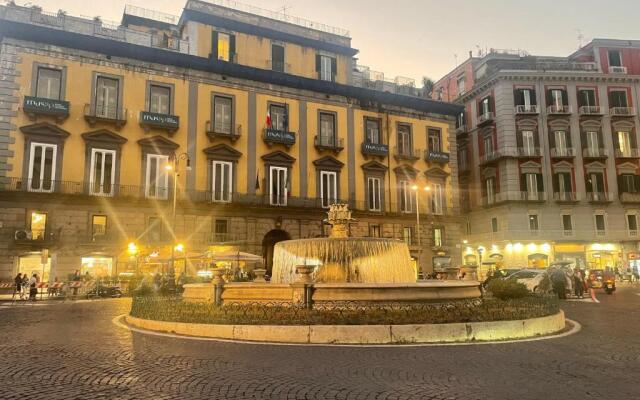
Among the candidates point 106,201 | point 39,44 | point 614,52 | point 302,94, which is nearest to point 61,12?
point 39,44

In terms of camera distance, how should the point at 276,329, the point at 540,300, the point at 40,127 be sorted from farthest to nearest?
the point at 40,127, the point at 540,300, the point at 276,329

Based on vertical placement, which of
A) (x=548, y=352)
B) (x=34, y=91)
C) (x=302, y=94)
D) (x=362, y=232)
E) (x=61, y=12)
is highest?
(x=61, y=12)

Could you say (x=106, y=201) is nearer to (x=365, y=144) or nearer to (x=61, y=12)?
(x=61, y=12)

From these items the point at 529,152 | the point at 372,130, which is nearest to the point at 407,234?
the point at 372,130

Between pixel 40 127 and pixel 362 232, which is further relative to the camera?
pixel 362 232

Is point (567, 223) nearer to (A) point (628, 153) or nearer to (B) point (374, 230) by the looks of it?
(A) point (628, 153)

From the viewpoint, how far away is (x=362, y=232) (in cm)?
3803

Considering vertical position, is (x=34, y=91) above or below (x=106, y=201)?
above

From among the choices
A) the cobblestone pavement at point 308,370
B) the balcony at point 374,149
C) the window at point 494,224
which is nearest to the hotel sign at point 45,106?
the cobblestone pavement at point 308,370

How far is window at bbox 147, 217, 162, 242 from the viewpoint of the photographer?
1203 inches

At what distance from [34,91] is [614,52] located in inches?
1943

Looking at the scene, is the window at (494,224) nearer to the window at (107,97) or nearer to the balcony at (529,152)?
the balcony at (529,152)

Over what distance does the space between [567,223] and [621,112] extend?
11808 mm

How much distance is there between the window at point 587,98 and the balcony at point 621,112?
1605 millimetres
